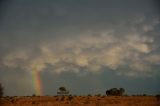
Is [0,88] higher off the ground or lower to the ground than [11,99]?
higher

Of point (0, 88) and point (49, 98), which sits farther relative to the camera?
point (0, 88)

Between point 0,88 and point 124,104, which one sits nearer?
point 124,104

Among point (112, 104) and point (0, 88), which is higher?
point (0, 88)

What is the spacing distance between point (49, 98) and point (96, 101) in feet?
18.7

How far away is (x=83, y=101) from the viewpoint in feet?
156

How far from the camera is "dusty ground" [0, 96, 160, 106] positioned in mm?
46688

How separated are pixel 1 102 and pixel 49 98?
5.61 metres

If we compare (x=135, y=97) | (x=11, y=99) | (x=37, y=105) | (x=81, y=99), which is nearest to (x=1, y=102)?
(x=11, y=99)

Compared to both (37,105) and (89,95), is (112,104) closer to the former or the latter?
(89,95)

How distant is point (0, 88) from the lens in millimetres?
65062

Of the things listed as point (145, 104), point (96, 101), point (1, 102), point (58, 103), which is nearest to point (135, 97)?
point (145, 104)

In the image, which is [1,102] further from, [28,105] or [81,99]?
[81,99]

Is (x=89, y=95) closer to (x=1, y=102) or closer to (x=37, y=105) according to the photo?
(x=37, y=105)

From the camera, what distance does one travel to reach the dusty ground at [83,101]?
153 feet
